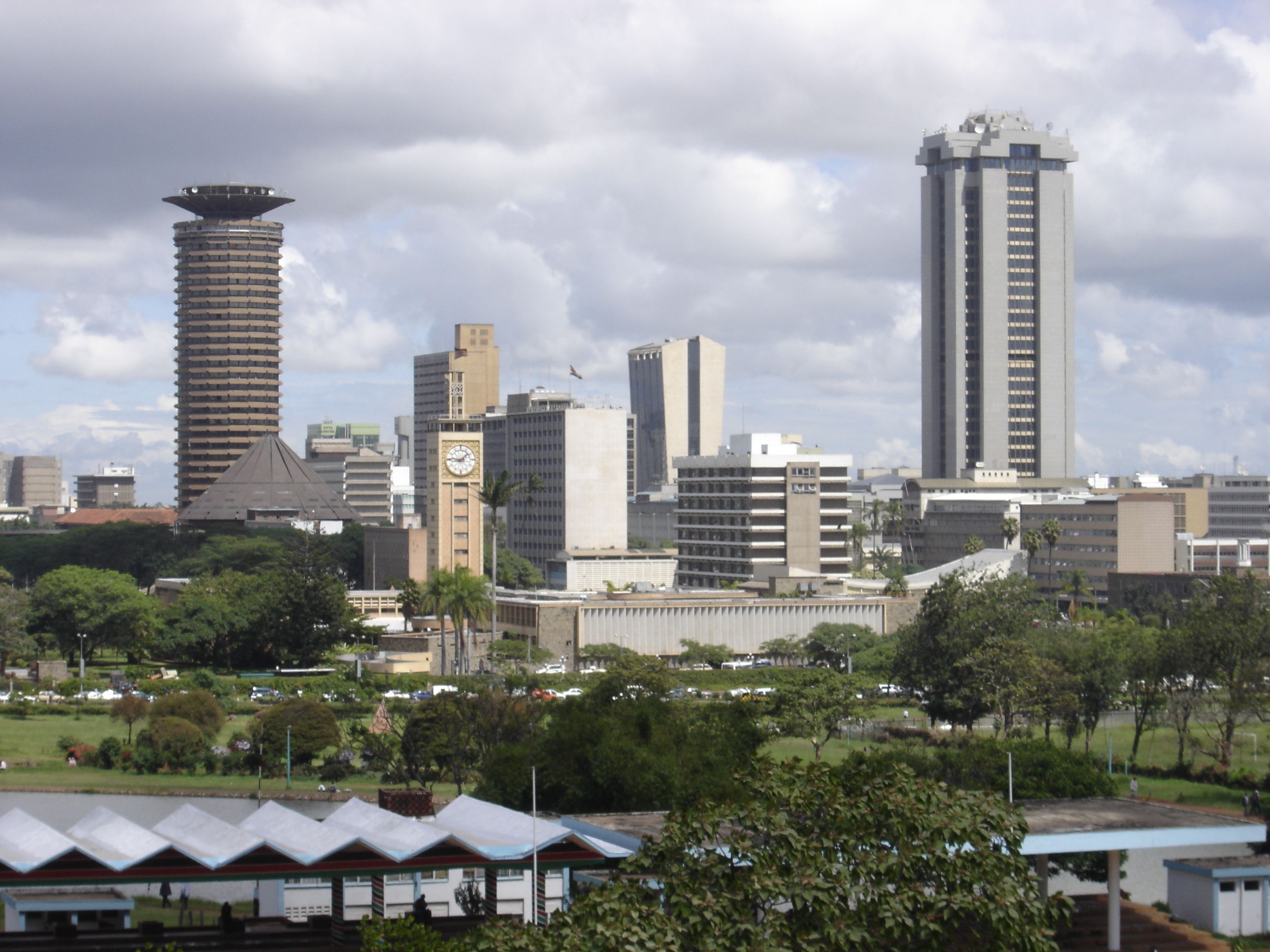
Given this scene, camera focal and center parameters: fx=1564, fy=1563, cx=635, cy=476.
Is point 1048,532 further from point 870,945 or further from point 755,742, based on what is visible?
point 870,945

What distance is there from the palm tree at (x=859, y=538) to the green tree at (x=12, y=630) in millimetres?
96230

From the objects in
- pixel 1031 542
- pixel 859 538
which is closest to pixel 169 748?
pixel 1031 542

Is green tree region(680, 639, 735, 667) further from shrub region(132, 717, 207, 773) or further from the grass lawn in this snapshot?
shrub region(132, 717, 207, 773)

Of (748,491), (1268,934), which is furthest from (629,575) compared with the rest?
(1268,934)

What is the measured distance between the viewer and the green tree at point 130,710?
79062mm

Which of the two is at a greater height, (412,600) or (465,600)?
(465,600)

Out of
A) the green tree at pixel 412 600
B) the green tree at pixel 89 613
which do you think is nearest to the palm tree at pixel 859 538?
the green tree at pixel 412 600

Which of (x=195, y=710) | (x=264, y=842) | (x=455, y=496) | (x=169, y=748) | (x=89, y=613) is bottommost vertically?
(x=169, y=748)

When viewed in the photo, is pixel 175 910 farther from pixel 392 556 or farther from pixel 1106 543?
pixel 1106 543

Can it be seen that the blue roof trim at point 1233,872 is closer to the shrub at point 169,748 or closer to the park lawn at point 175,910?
the park lawn at point 175,910

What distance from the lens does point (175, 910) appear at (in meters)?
42.7

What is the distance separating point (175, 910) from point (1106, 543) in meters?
131

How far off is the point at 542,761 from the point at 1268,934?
71.2 feet

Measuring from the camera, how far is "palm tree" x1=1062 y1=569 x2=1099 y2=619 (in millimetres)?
141875
